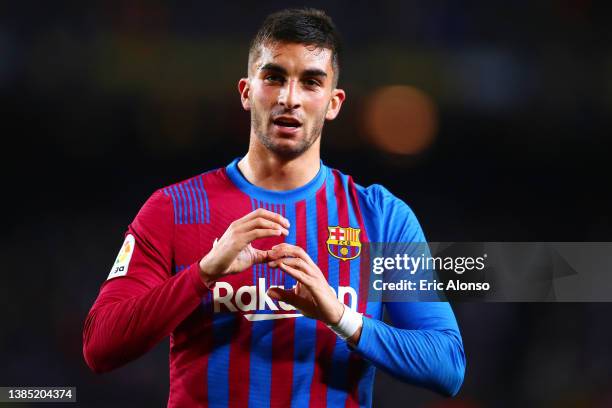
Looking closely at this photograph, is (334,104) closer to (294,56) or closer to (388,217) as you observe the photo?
(294,56)

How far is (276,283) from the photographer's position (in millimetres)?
2199

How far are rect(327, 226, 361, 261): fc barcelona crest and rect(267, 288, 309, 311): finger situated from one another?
32 cm

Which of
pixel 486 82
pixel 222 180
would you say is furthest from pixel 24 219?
pixel 486 82

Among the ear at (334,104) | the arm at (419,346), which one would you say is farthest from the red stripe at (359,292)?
the ear at (334,104)

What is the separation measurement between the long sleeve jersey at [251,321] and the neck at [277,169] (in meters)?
0.03

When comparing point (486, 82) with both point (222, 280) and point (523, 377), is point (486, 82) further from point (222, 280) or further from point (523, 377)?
point (222, 280)

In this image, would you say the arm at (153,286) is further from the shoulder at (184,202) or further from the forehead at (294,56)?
the forehead at (294,56)

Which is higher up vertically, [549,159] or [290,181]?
[549,159]

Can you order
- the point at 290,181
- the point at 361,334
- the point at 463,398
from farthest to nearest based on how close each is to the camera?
1. the point at 463,398
2. the point at 290,181
3. the point at 361,334

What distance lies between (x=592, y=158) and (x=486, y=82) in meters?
0.86

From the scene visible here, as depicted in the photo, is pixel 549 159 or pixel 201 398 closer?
pixel 201 398

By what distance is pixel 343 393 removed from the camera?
2.13m

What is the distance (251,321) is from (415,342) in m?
0.45

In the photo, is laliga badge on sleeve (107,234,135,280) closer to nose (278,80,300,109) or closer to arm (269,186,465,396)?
arm (269,186,465,396)
